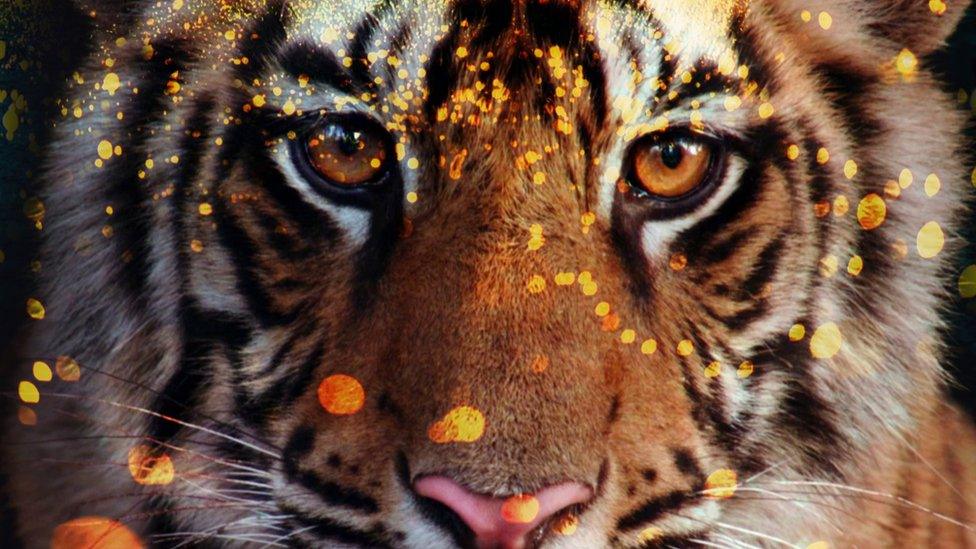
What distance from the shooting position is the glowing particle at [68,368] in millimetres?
884

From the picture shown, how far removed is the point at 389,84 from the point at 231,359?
0.25 metres

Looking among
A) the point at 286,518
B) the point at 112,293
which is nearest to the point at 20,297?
the point at 112,293

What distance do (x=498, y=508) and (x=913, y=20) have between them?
52 centimetres

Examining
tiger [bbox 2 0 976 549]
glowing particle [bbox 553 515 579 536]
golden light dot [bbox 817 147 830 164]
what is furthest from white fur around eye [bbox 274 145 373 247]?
golden light dot [bbox 817 147 830 164]

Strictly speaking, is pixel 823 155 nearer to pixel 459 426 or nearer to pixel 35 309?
pixel 459 426

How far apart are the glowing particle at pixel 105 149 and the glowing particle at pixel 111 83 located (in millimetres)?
39

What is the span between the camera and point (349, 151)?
77 centimetres

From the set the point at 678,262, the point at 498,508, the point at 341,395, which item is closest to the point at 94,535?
the point at 341,395

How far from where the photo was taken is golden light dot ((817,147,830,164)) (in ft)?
2.73

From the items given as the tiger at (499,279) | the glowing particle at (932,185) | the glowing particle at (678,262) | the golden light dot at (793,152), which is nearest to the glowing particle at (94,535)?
the tiger at (499,279)

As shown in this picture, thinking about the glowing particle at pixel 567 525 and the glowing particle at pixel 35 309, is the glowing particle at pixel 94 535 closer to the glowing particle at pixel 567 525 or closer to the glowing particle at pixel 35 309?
the glowing particle at pixel 35 309

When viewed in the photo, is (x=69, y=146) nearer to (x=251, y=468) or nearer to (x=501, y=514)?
(x=251, y=468)

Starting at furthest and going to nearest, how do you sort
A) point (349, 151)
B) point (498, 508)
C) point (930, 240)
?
point (930, 240)
point (349, 151)
point (498, 508)

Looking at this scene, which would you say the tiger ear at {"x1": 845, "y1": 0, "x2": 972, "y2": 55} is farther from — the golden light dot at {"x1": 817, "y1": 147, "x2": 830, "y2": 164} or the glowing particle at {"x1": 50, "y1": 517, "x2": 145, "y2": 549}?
the glowing particle at {"x1": 50, "y1": 517, "x2": 145, "y2": 549}
